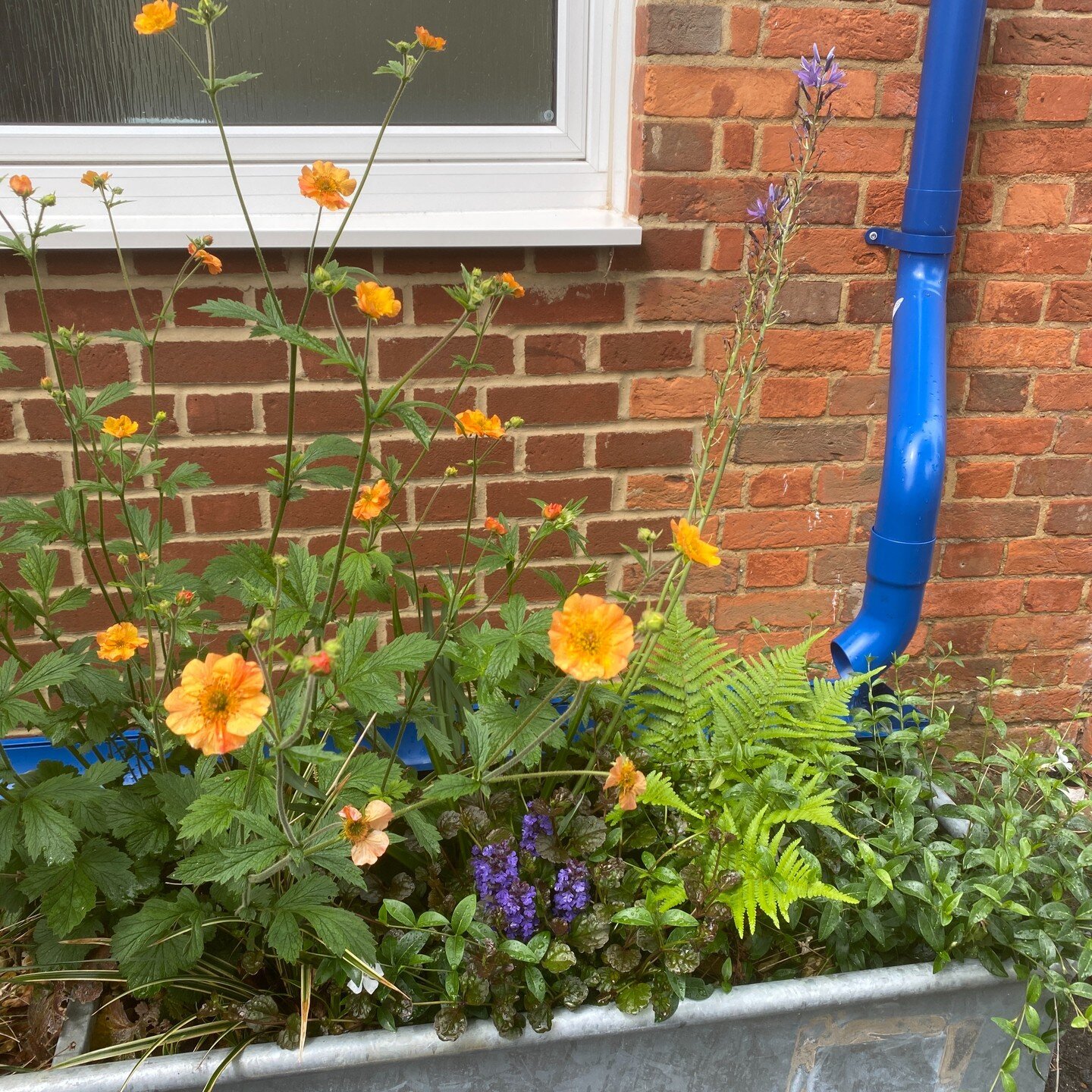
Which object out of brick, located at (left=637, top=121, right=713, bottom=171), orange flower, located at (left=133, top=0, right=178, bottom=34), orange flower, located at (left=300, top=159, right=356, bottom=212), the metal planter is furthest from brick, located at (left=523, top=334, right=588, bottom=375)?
the metal planter

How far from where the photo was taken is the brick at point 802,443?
6.52ft

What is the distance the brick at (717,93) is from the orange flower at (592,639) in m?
1.20

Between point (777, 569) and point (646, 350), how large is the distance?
564 mm

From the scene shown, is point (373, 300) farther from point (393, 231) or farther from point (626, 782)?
point (393, 231)

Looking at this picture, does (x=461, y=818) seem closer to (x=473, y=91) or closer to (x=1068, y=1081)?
(x=1068, y=1081)

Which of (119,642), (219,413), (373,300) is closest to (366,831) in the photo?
(119,642)

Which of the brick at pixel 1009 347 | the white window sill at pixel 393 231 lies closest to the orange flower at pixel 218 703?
the white window sill at pixel 393 231

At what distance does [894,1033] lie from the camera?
1233 millimetres

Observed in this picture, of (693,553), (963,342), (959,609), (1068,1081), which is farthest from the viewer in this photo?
(959,609)

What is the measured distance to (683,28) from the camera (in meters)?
1.71

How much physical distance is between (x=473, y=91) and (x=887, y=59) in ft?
2.55

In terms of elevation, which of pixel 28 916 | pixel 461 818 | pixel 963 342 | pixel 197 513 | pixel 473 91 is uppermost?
pixel 473 91

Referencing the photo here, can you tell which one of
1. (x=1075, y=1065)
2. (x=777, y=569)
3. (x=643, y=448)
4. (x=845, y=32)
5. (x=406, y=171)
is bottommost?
(x=1075, y=1065)

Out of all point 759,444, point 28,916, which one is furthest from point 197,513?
point 759,444
